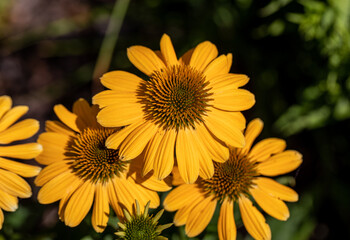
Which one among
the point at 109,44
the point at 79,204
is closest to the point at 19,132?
the point at 79,204

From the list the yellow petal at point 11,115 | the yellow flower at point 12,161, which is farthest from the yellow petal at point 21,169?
the yellow petal at point 11,115

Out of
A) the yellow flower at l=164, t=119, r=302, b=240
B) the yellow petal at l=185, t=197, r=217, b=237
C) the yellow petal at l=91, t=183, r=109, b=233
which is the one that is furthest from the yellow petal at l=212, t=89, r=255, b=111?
the yellow petal at l=91, t=183, r=109, b=233

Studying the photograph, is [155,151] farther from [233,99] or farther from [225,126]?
[233,99]

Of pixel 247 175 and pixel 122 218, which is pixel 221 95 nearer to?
pixel 247 175

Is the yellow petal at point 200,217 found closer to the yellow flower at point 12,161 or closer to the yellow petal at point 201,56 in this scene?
the yellow petal at point 201,56

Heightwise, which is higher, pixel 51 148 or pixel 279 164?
pixel 51 148

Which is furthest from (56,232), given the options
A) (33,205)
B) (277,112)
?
(277,112)
